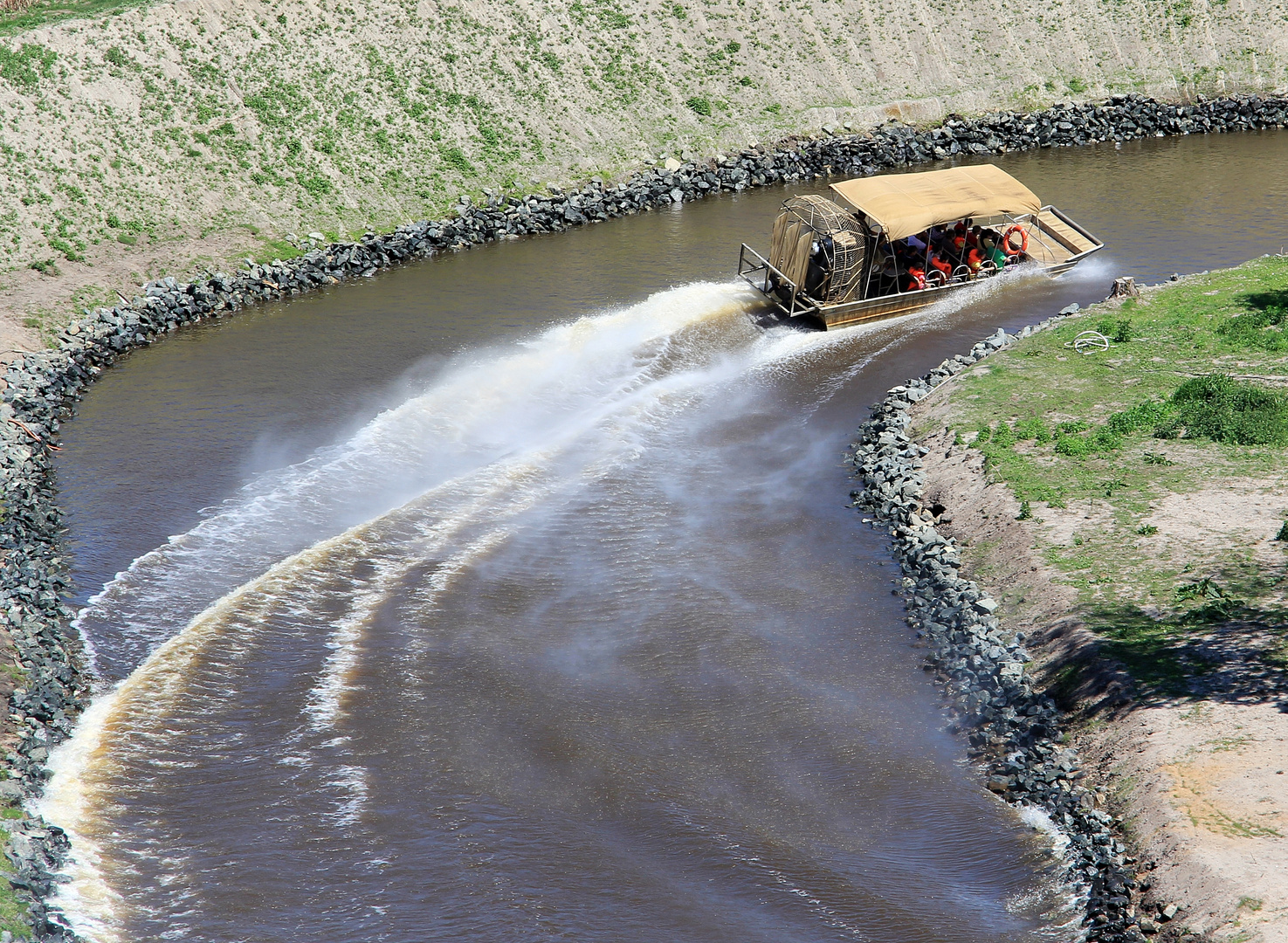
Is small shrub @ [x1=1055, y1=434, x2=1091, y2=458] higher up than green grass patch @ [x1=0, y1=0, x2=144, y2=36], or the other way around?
green grass patch @ [x1=0, y1=0, x2=144, y2=36]

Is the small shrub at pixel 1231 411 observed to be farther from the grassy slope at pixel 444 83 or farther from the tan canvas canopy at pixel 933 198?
the grassy slope at pixel 444 83

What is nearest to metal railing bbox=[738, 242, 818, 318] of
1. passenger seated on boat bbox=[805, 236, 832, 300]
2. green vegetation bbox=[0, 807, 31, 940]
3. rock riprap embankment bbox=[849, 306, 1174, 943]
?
passenger seated on boat bbox=[805, 236, 832, 300]

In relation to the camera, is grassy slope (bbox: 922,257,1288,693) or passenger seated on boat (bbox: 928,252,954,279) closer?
grassy slope (bbox: 922,257,1288,693)

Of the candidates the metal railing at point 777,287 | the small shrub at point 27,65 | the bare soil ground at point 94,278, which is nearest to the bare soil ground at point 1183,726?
the metal railing at point 777,287

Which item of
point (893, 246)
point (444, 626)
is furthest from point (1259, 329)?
point (444, 626)

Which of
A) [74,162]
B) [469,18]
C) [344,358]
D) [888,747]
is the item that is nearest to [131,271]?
[74,162]

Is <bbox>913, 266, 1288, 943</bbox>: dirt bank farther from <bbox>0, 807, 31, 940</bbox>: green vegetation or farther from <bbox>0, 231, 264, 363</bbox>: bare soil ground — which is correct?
<bbox>0, 231, 264, 363</bbox>: bare soil ground

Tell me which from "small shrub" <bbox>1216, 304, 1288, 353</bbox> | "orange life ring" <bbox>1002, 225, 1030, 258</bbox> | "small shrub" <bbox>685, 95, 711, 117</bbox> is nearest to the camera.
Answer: "small shrub" <bbox>1216, 304, 1288, 353</bbox>
